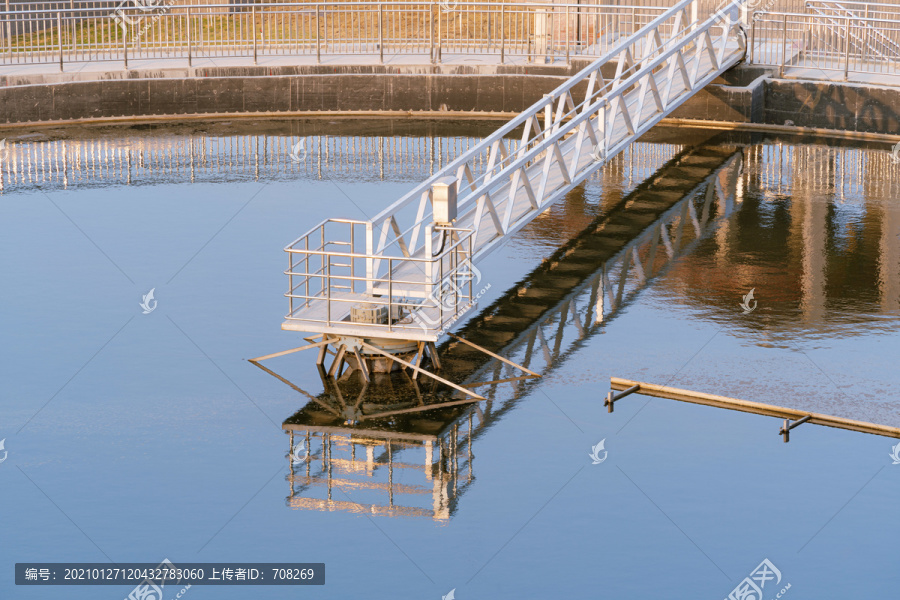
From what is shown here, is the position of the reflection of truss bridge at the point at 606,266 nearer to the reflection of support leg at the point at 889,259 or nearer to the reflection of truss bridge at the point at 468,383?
the reflection of truss bridge at the point at 468,383

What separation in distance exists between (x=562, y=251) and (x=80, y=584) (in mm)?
12318

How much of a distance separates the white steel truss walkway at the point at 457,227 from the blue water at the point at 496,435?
3.16ft

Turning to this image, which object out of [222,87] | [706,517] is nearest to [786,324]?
[706,517]

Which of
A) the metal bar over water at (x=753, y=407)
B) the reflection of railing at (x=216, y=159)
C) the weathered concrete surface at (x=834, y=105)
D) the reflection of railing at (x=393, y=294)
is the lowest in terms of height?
the metal bar over water at (x=753, y=407)

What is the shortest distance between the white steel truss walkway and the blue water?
96 centimetres

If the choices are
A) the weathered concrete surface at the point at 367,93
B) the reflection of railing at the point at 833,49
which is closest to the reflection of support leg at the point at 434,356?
the weathered concrete surface at the point at 367,93

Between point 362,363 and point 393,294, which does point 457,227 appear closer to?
point 393,294

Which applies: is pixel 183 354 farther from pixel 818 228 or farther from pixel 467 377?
pixel 818 228

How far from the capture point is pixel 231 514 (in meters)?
13.4

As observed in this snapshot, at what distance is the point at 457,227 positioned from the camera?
65.7 feet

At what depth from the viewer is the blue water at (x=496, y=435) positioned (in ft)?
40.7

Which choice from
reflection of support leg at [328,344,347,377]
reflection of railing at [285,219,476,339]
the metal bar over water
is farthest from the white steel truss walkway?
the metal bar over water

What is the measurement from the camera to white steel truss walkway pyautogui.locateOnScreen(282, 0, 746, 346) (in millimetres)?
16422

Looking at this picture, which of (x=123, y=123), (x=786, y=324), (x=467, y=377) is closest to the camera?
(x=467, y=377)
